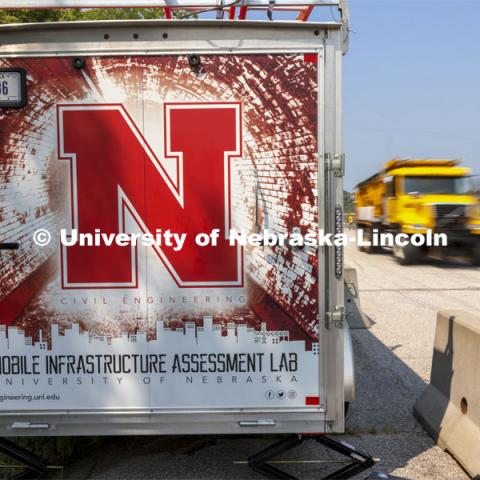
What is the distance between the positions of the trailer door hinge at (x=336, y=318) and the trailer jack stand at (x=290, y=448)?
77 centimetres

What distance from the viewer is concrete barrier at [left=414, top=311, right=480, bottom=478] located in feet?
12.9

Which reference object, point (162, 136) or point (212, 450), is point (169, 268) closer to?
point (162, 136)

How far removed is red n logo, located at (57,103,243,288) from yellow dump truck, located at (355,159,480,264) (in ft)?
46.9

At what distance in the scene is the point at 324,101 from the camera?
319 centimetres

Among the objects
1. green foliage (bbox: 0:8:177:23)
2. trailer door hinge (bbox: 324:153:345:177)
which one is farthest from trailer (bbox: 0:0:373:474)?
green foliage (bbox: 0:8:177:23)

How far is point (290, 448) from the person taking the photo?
3496 millimetres

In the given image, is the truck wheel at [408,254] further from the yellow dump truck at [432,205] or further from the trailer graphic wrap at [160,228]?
the trailer graphic wrap at [160,228]

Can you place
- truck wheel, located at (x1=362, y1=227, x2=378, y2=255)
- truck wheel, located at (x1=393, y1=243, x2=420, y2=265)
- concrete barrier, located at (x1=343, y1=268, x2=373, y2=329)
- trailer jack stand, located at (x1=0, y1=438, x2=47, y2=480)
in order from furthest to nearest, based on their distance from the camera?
truck wheel, located at (x1=362, y1=227, x2=378, y2=255) < truck wheel, located at (x1=393, y1=243, x2=420, y2=265) < concrete barrier, located at (x1=343, y1=268, x2=373, y2=329) < trailer jack stand, located at (x1=0, y1=438, x2=47, y2=480)

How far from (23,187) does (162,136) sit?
90 cm

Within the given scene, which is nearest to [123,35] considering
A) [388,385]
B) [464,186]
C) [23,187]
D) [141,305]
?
[23,187]

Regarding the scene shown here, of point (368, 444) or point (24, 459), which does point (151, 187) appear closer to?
point (24, 459)

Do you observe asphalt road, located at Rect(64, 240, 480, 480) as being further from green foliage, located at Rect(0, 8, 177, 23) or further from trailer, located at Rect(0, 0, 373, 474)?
green foliage, located at Rect(0, 8, 177, 23)

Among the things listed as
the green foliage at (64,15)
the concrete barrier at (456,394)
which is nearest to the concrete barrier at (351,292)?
the concrete barrier at (456,394)

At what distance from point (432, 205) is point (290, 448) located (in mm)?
14104
